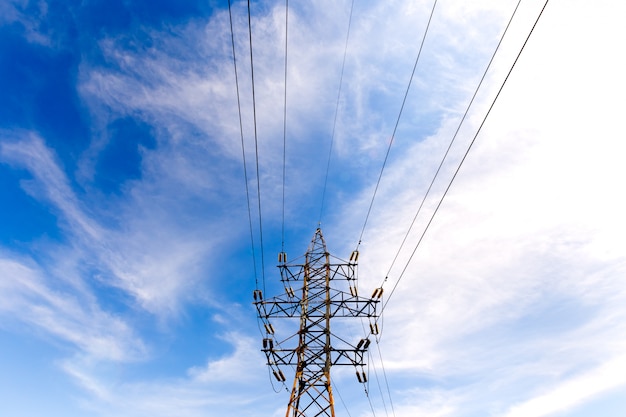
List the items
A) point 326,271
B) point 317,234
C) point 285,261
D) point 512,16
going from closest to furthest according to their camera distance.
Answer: point 512,16 → point 326,271 → point 285,261 → point 317,234

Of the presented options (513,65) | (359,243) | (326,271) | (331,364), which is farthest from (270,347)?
(513,65)

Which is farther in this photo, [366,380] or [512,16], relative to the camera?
[366,380]

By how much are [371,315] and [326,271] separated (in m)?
3.61

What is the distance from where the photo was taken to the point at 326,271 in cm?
2066

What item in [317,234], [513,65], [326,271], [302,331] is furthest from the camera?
[317,234]

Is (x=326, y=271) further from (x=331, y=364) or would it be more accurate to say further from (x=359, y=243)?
(x=331, y=364)

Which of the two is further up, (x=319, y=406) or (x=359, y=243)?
(x=359, y=243)

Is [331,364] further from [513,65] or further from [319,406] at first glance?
[513,65]

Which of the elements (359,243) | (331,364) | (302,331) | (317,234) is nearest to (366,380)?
(331,364)

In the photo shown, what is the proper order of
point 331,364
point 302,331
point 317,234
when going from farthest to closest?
point 317,234, point 302,331, point 331,364

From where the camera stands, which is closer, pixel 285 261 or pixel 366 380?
pixel 366 380

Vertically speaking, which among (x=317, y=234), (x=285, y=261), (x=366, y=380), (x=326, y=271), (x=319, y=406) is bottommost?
(x=319, y=406)

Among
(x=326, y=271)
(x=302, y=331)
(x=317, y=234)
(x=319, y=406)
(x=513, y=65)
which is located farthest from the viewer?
(x=317, y=234)

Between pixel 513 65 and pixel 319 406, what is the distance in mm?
15066
